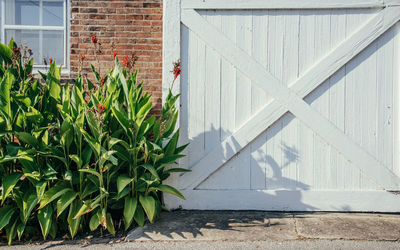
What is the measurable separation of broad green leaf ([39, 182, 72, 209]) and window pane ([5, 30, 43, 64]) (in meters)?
1.84

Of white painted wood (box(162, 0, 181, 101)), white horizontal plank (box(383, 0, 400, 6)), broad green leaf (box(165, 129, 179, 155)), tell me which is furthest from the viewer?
white painted wood (box(162, 0, 181, 101))

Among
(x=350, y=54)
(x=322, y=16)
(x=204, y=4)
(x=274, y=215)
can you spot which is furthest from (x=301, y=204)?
(x=204, y=4)

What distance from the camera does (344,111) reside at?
13.2 feet

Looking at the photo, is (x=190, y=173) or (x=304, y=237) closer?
(x=304, y=237)

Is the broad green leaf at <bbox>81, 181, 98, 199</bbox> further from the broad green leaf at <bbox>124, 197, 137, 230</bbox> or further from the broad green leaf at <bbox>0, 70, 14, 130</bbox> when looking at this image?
the broad green leaf at <bbox>0, 70, 14, 130</bbox>

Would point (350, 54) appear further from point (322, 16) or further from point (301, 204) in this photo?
point (301, 204)

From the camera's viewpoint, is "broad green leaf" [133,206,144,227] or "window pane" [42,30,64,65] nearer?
"broad green leaf" [133,206,144,227]

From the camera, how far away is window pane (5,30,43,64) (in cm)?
450

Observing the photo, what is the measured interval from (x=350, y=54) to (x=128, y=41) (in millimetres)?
2388

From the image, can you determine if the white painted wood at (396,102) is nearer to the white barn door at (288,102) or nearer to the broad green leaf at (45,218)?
the white barn door at (288,102)

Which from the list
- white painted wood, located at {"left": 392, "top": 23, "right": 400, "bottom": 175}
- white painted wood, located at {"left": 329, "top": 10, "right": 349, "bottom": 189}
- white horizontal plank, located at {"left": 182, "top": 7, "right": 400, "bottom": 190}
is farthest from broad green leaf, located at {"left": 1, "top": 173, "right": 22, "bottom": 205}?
white painted wood, located at {"left": 392, "top": 23, "right": 400, "bottom": 175}

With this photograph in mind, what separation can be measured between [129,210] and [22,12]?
9.13ft

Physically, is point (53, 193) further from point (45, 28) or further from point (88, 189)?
point (45, 28)

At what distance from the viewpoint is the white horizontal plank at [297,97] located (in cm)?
398
